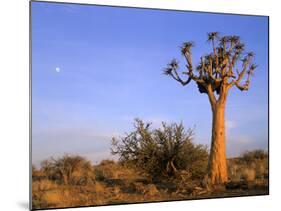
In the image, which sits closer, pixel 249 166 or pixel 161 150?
pixel 161 150

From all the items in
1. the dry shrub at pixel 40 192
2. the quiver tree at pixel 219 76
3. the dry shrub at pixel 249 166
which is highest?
the quiver tree at pixel 219 76

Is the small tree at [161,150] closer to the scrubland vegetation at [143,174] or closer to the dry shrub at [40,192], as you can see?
the scrubland vegetation at [143,174]

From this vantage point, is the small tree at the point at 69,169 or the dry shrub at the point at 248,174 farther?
the dry shrub at the point at 248,174

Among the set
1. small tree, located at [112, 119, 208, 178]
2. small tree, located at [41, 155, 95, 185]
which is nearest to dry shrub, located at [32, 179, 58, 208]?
small tree, located at [41, 155, 95, 185]

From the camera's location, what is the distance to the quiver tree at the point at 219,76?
5797mm

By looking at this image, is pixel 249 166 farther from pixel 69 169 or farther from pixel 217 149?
pixel 69 169

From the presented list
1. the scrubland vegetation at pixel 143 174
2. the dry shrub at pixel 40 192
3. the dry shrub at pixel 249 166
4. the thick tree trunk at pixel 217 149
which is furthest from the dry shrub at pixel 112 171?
the dry shrub at pixel 249 166

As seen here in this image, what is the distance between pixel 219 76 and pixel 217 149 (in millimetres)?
919

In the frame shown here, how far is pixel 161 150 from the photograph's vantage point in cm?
571

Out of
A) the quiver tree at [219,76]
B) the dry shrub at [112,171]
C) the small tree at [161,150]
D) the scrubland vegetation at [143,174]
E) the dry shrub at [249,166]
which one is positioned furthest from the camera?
the dry shrub at [249,166]

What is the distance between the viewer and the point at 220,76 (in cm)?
591

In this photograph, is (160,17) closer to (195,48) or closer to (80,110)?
(195,48)

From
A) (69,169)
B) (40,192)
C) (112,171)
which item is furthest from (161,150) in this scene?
(40,192)

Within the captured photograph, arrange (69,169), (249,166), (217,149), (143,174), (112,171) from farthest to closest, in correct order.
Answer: (249,166)
(217,149)
(143,174)
(112,171)
(69,169)
